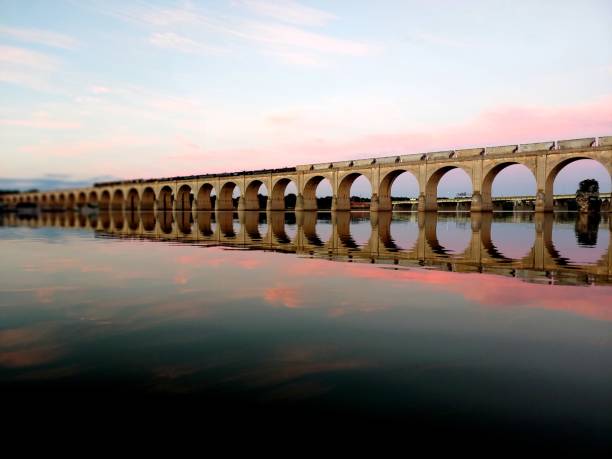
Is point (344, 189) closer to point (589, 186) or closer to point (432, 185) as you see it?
point (432, 185)

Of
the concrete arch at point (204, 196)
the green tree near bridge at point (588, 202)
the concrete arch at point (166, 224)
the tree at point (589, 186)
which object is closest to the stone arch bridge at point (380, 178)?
the concrete arch at point (204, 196)

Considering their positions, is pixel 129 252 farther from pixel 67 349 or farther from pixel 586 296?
pixel 586 296

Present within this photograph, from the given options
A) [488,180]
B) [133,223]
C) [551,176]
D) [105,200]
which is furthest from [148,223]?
[105,200]

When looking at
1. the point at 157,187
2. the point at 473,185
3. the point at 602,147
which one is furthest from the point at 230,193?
the point at 602,147

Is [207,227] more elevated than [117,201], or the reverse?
[117,201]

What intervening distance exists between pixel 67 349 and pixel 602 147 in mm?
41406

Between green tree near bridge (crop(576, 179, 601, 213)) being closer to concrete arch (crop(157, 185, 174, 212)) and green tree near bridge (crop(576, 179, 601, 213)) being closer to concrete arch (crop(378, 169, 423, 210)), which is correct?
concrete arch (crop(378, 169, 423, 210))

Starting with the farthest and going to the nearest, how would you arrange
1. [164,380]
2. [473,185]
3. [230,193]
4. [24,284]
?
[230,193] < [473,185] < [24,284] < [164,380]

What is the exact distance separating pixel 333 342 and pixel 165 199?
9675 cm

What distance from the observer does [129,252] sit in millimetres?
15758

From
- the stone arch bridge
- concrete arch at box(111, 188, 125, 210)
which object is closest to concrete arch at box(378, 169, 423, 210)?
the stone arch bridge

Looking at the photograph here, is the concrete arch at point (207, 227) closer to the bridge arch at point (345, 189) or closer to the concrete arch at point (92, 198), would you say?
the bridge arch at point (345, 189)

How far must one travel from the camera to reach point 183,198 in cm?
9275

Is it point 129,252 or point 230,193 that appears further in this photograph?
point 230,193
